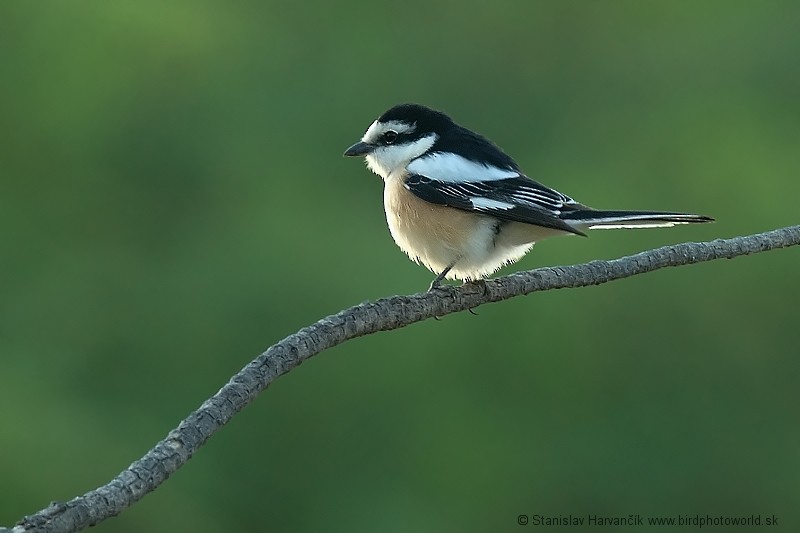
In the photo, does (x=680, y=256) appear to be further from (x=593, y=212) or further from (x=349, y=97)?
(x=349, y=97)

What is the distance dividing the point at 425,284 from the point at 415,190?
10.7 feet

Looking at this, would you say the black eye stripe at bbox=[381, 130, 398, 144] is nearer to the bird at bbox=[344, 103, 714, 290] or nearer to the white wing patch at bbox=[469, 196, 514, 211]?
the bird at bbox=[344, 103, 714, 290]

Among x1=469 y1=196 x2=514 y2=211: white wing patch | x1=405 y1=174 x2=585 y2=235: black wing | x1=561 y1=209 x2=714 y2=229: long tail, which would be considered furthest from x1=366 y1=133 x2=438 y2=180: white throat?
x1=561 y1=209 x2=714 y2=229: long tail

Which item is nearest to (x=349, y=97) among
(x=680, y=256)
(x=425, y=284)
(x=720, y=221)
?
(x=425, y=284)

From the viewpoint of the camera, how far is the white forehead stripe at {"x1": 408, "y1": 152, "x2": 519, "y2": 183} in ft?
14.9

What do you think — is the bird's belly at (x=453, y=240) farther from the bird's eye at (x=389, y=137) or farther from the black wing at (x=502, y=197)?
the bird's eye at (x=389, y=137)

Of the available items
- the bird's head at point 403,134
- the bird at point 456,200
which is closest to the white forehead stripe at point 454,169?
the bird at point 456,200

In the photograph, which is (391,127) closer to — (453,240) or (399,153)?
(399,153)

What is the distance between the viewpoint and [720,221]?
8.55 metres

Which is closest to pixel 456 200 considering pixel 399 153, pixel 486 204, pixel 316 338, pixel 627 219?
pixel 486 204

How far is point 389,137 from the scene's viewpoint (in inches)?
193

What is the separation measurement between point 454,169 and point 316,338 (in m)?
2.16

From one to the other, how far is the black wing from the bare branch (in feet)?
1.26

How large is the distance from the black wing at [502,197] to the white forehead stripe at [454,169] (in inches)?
1.2
